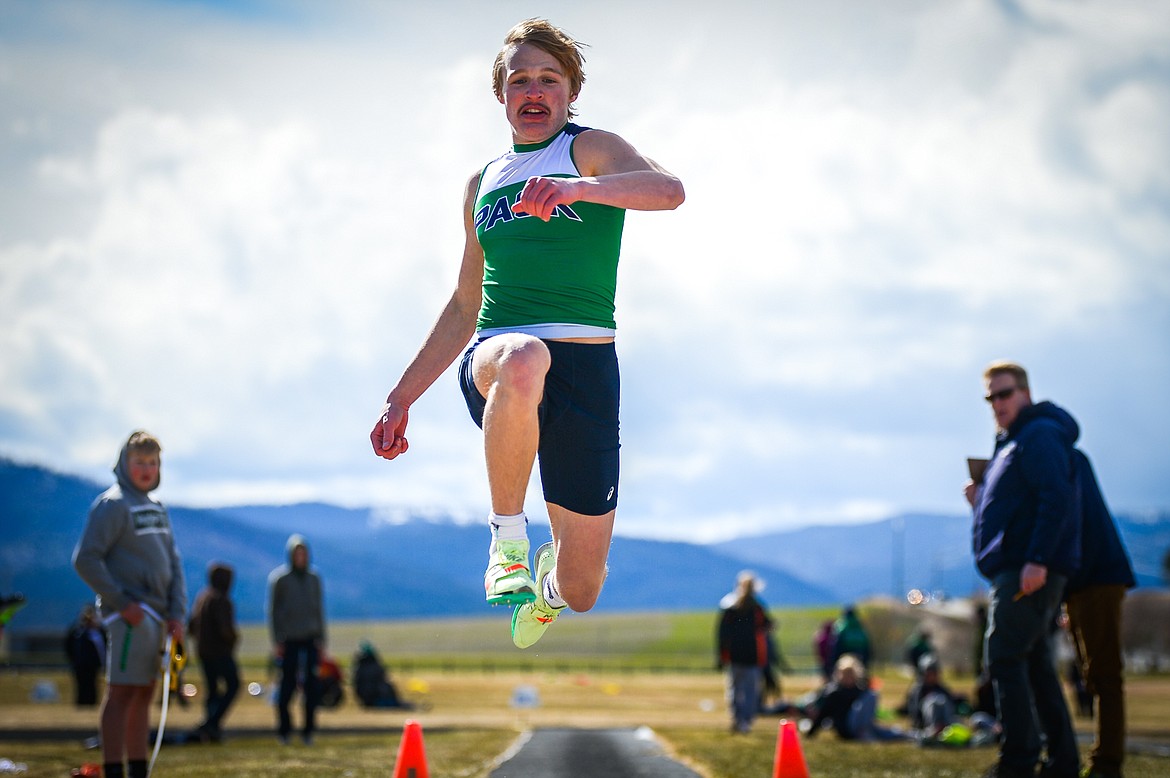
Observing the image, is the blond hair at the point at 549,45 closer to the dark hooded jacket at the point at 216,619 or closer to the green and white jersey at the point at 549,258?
the green and white jersey at the point at 549,258

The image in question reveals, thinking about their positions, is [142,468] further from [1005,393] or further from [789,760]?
[1005,393]

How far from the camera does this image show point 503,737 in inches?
664

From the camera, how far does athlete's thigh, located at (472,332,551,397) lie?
4996mm

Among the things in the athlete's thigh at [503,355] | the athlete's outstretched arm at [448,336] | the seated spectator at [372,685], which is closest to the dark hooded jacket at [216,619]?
the seated spectator at [372,685]

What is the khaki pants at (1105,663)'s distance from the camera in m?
9.38

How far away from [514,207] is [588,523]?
51.3 inches

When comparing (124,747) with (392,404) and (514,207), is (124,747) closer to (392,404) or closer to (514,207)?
(392,404)

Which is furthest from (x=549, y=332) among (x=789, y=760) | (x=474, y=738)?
(x=474, y=738)

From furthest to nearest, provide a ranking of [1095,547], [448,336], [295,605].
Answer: [295,605], [1095,547], [448,336]

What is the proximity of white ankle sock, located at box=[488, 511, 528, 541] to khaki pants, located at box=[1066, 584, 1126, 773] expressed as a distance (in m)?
5.60

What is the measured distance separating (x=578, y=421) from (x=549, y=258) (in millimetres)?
645

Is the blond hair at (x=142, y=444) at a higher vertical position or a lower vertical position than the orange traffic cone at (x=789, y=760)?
higher

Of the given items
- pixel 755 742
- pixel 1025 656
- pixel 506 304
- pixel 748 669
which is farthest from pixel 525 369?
pixel 748 669

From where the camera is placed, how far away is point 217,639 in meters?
17.8
